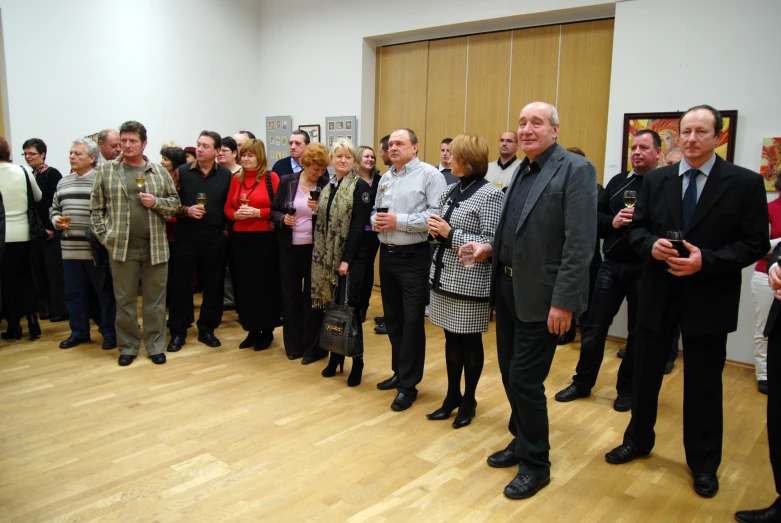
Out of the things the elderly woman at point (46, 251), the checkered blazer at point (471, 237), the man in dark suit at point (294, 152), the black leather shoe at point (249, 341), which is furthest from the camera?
the elderly woman at point (46, 251)

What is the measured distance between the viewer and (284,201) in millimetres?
4488

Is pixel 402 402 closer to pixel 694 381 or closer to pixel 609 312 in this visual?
pixel 609 312

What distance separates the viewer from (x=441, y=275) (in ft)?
10.8

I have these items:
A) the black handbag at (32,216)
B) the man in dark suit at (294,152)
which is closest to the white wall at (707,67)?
the man in dark suit at (294,152)

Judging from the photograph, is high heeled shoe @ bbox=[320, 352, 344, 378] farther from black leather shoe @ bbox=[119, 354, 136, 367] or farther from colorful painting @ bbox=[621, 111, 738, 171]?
colorful painting @ bbox=[621, 111, 738, 171]

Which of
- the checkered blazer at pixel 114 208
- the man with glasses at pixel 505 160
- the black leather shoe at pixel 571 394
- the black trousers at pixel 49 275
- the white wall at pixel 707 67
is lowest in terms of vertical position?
the black leather shoe at pixel 571 394

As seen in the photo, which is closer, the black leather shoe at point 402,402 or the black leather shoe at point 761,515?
the black leather shoe at point 761,515

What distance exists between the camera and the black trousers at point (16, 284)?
508cm

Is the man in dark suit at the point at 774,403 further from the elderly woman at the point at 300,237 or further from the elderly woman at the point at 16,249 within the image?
the elderly woman at the point at 16,249

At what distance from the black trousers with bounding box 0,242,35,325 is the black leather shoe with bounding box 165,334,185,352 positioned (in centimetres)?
136

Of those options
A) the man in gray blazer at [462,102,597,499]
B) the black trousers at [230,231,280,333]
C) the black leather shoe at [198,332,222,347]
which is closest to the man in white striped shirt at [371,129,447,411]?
the man in gray blazer at [462,102,597,499]

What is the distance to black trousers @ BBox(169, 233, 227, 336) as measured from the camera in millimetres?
4805

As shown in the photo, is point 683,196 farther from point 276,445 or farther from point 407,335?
point 276,445

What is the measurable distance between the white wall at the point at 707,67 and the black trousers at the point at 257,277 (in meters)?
3.29
